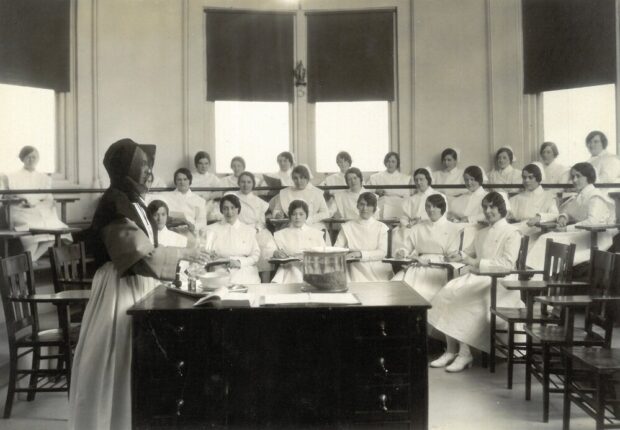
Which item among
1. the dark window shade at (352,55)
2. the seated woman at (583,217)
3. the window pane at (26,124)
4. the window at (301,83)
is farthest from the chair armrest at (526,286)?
the window pane at (26,124)

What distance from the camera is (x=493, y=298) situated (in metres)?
4.00

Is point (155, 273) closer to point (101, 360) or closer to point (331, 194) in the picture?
point (101, 360)

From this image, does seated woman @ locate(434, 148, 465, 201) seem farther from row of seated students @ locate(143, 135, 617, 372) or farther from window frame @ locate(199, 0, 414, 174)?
row of seated students @ locate(143, 135, 617, 372)

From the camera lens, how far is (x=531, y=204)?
19.5 feet

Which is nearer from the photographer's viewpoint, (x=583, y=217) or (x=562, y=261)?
(x=562, y=261)

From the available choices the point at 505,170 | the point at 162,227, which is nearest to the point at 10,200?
the point at 162,227

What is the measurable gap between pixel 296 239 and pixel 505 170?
3.03 meters

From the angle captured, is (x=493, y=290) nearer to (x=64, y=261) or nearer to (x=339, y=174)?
(x=64, y=261)

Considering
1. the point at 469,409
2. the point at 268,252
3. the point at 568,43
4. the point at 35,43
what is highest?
the point at 568,43

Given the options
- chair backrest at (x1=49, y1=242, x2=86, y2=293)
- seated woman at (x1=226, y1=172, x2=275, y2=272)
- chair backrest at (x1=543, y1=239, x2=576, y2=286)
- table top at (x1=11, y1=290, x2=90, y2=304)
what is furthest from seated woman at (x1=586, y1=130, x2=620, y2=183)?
table top at (x1=11, y1=290, x2=90, y2=304)

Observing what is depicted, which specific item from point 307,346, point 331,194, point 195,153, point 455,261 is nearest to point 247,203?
point 331,194

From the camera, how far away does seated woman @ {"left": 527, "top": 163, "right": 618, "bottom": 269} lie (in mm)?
5363

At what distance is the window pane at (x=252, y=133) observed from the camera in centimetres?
797

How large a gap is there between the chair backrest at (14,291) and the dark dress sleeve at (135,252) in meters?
1.21
